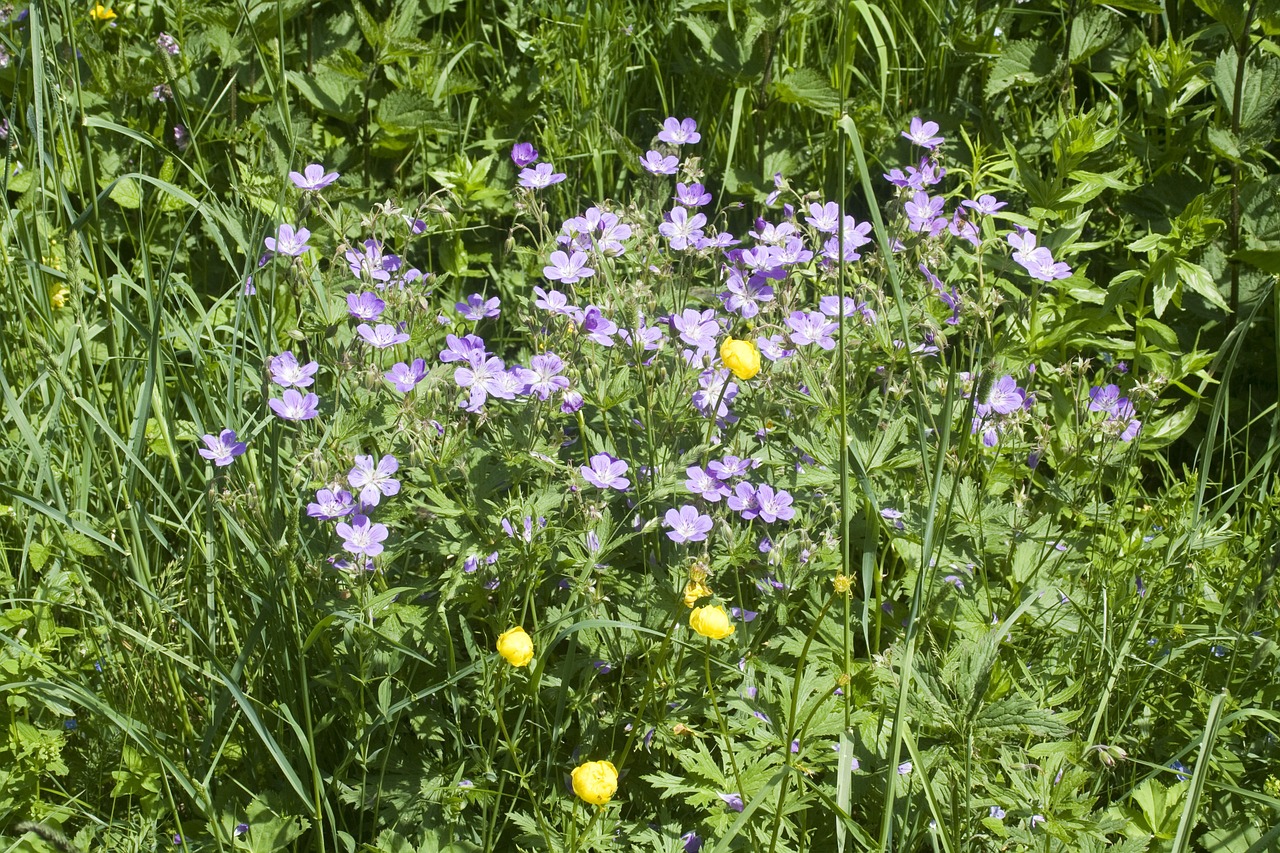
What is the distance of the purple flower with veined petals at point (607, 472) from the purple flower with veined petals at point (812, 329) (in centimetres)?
48

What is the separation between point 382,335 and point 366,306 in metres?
0.07

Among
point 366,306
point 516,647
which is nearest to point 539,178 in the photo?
point 366,306

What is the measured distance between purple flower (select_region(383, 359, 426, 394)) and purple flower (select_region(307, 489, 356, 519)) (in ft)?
0.85

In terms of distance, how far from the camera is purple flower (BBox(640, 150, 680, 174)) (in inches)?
106

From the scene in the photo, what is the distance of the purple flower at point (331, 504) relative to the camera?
2.01 meters

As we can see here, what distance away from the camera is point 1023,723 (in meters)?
1.84

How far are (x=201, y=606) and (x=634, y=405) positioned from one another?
3.43 feet

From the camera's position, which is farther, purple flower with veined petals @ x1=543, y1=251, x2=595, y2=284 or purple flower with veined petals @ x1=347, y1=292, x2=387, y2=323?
purple flower with veined petals @ x1=543, y1=251, x2=595, y2=284

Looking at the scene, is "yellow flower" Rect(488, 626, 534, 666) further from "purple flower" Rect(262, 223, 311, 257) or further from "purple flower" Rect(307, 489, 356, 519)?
"purple flower" Rect(262, 223, 311, 257)

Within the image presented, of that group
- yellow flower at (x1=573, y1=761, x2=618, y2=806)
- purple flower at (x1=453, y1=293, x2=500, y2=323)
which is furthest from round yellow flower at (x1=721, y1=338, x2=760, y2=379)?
purple flower at (x1=453, y1=293, x2=500, y2=323)

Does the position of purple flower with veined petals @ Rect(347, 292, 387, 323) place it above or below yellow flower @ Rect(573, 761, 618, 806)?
above

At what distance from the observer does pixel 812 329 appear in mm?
2424

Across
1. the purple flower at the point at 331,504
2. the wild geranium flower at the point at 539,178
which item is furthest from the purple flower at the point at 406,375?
the wild geranium flower at the point at 539,178

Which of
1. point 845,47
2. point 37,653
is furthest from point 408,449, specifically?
point 845,47
